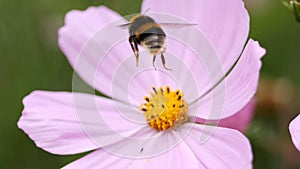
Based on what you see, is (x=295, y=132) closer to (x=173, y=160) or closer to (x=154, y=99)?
(x=173, y=160)

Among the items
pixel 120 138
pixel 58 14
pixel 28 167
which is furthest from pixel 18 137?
pixel 120 138

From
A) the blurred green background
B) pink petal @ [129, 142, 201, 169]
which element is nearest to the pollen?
pink petal @ [129, 142, 201, 169]

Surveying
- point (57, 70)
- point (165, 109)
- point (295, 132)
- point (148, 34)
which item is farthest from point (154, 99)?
point (57, 70)

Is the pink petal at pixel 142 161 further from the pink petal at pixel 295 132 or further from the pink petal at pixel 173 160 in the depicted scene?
the pink petal at pixel 295 132

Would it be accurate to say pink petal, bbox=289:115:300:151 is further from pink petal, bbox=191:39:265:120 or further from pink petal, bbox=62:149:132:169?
pink petal, bbox=62:149:132:169

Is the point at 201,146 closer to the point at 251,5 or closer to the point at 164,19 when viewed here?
the point at 164,19

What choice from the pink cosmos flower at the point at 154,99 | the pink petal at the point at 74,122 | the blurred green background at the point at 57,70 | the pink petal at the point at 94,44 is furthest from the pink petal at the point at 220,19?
the blurred green background at the point at 57,70
